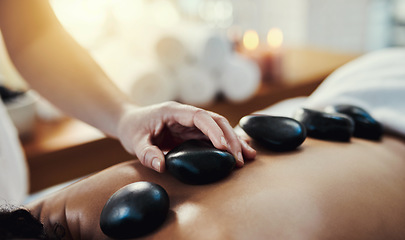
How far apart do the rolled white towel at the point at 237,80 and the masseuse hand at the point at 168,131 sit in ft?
2.36

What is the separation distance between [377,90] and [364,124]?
0.36ft

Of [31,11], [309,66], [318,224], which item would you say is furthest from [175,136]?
[309,66]

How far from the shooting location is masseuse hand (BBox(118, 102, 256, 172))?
468 millimetres

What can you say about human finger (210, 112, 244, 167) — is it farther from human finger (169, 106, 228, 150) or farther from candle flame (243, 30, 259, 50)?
candle flame (243, 30, 259, 50)

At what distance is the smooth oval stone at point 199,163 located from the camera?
414 millimetres

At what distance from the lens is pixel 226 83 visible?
131 centimetres

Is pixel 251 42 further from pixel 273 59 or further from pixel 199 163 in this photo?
pixel 199 163

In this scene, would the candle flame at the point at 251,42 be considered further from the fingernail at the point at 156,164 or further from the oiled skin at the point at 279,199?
the fingernail at the point at 156,164

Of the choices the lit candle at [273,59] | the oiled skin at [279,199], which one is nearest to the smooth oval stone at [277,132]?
the oiled skin at [279,199]

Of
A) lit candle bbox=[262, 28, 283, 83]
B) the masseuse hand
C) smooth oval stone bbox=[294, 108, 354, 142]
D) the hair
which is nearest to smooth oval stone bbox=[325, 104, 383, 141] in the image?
smooth oval stone bbox=[294, 108, 354, 142]

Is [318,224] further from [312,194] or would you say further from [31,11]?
[31,11]

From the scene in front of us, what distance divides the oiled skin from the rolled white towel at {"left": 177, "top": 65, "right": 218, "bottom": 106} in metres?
0.76

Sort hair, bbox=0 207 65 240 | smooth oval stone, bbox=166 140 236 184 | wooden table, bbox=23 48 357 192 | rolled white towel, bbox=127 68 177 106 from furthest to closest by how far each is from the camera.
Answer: rolled white towel, bbox=127 68 177 106 < wooden table, bbox=23 48 357 192 < smooth oval stone, bbox=166 140 236 184 < hair, bbox=0 207 65 240

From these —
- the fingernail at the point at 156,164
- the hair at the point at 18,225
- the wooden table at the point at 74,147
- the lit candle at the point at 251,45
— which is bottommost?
the wooden table at the point at 74,147
